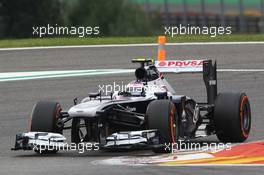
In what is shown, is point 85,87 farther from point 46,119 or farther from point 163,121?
point 163,121

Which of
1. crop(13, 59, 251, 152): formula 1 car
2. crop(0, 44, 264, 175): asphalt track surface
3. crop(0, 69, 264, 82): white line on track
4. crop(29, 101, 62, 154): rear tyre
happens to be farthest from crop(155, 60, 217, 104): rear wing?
crop(0, 69, 264, 82): white line on track

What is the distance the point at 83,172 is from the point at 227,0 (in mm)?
28887

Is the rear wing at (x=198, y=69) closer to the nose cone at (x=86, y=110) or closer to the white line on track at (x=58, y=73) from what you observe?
Result: the nose cone at (x=86, y=110)

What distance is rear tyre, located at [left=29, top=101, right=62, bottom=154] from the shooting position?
11945mm

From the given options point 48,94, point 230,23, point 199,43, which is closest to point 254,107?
point 48,94

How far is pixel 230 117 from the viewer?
12359mm

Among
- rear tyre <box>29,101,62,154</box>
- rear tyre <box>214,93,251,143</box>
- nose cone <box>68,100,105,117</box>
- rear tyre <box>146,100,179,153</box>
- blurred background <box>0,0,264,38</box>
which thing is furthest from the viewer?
blurred background <box>0,0,264,38</box>

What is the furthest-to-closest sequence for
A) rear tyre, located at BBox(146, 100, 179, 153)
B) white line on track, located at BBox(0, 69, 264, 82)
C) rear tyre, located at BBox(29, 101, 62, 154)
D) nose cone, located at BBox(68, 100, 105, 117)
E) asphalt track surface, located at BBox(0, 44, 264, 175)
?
white line on track, located at BBox(0, 69, 264, 82), rear tyre, located at BBox(29, 101, 62, 154), nose cone, located at BBox(68, 100, 105, 117), rear tyre, located at BBox(146, 100, 179, 153), asphalt track surface, located at BBox(0, 44, 264, 175)

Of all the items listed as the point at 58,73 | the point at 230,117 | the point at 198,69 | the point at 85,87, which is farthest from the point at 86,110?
the point at 58,73

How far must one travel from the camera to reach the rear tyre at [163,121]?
11.2 meters

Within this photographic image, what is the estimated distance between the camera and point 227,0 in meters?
37.9

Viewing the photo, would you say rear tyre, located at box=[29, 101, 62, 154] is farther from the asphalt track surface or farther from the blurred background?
the blurred background

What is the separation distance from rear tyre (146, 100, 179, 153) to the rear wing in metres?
1.83

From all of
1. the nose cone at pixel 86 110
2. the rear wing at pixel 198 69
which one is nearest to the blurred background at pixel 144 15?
the rear wing at pixel 198 69
